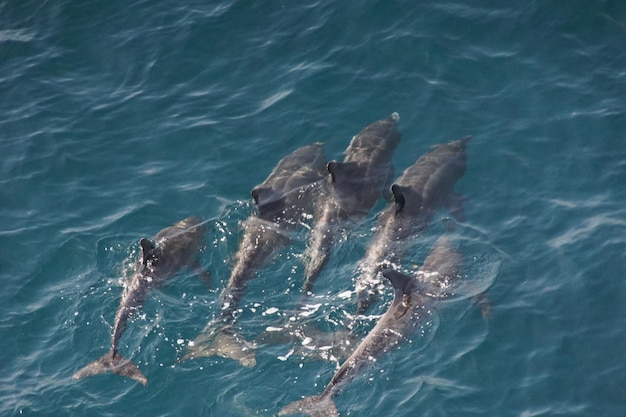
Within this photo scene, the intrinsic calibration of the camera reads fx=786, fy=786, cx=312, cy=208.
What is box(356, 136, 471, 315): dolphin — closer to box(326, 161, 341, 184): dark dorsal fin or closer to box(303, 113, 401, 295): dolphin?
box(303, 113, 401, 295): dolphin

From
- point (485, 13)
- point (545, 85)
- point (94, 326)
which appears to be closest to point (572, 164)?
point (545, 85)

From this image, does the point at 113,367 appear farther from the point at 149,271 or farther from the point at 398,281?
the point at 398,281

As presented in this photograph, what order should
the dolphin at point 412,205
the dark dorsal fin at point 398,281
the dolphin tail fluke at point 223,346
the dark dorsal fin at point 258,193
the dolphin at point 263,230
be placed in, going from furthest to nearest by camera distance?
the dark dorsal fin at point 258,193 → the dolphin at point 412,205 → the dolphin at point 263,230 → the dolphin tail fluke at point 223,346 → the dark dorsal fin at point 398,281

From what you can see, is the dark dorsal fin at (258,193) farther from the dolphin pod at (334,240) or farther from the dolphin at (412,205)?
the dolphin at (412,205)

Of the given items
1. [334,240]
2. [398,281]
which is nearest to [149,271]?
[334,240]

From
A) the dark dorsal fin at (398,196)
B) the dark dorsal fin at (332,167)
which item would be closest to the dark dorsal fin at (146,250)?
the dark dorsal fin at (332,167)
